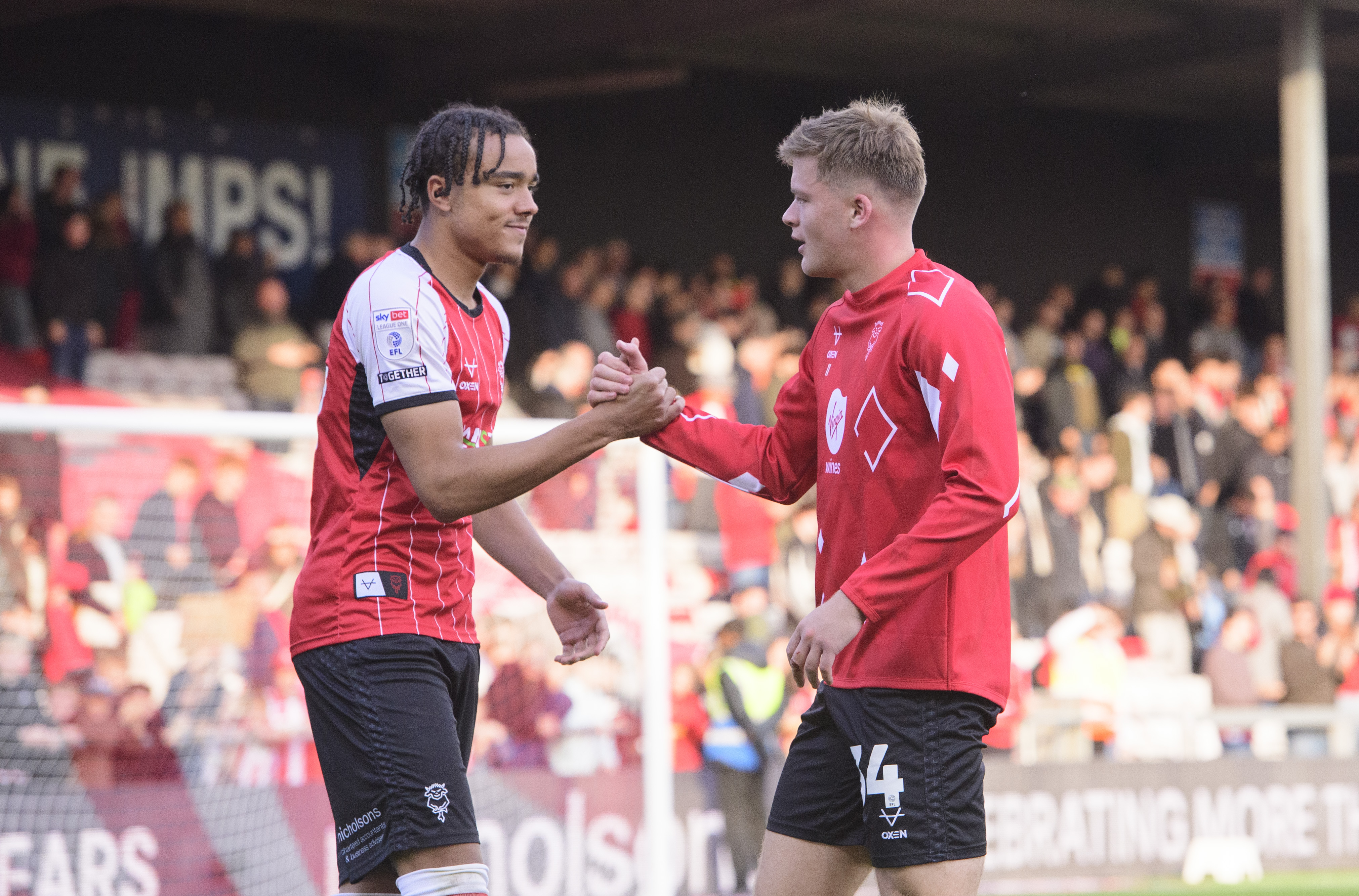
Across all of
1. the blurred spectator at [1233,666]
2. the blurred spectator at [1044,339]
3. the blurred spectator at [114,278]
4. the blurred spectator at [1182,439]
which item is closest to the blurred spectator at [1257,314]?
the blurred spectator at [1044,339]

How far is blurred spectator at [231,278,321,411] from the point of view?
1210 centimetres

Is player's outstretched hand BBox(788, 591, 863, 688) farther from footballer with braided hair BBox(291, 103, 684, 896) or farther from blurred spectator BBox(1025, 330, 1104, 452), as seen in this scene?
blurred spectator BBox(1025, 330, 1104, 452)

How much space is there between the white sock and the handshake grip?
Result: 103 centimetres

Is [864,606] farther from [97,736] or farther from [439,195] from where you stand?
[97,736]

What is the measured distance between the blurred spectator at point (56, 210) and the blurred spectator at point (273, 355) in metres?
1.49

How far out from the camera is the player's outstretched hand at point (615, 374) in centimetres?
404

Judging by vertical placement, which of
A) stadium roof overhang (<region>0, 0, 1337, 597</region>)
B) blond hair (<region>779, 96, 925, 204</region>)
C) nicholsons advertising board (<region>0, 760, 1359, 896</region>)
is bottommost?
nicholsons advertising board (<region>0, 760, 1359, 896</region>)

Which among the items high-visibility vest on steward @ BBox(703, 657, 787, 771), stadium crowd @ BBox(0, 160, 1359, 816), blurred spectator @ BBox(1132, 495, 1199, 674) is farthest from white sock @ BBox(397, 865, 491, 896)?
blurred spectator @ BBox(1132, 495, 1199, 674)

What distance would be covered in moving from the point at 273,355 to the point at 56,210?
7.05ft

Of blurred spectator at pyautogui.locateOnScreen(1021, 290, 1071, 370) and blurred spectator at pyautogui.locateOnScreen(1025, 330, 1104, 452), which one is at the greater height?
blurred spectator at pyautogui.locateOnScreen(1021, 290, 1071, 370)

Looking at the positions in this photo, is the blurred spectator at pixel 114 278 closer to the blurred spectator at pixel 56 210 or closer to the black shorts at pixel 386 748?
the blurred spectator at pixel 56 210

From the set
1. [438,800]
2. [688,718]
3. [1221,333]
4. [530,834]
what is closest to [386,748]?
[438,800]

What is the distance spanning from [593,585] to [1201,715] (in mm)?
5372

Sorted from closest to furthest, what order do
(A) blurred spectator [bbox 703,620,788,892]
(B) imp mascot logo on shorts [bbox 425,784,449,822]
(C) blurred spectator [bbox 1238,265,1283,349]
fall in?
(B) imp mascot logo on shorts [bbox 425,784,449,822] → (A) blurred spectator [bbox 703,620,788,892] → (C) blurred spectator [bbox 1238,265,1283,349]
